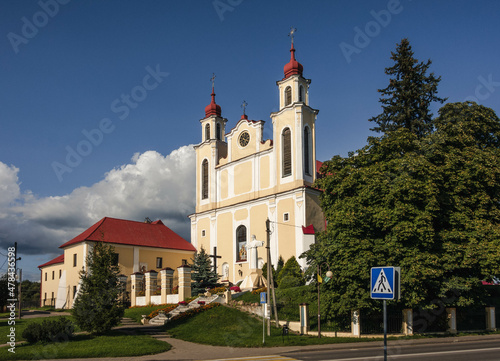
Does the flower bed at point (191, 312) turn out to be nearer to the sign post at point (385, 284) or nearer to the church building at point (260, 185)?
the church building at point (260, 185)

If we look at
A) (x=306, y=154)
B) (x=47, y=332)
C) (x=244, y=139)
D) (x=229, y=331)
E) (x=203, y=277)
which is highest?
(x=244, y=139)

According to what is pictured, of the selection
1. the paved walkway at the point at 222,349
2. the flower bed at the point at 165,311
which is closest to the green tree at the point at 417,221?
the paved walkway at the point at 222,349

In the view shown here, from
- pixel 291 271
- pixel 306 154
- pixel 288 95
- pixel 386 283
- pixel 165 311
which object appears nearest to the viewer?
pixel 386 283

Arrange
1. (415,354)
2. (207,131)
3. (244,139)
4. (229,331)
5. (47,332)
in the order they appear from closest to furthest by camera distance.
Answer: (415,354), (47,332), (229,331), (244,139), (207,131)

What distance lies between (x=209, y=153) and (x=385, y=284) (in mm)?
44252

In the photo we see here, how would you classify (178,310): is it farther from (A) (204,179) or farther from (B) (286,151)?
(A) (204,179)

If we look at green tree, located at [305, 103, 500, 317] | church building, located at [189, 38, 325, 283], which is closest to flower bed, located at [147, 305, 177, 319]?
green tree, located at [305, 103, 500, 317]

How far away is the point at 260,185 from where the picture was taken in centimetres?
4631

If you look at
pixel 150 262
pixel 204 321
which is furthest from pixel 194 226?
pixel 204 321

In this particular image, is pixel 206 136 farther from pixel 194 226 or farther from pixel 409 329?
pixel 409 329

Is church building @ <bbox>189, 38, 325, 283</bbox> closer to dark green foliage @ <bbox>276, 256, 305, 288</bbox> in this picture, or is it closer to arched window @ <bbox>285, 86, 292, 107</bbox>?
arched window @ <bbox>285, 86, 292, 107</bbox>

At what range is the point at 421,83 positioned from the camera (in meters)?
38.4

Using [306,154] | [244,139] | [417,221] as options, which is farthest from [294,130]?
[417,221]

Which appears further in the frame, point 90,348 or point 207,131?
point 207,131
